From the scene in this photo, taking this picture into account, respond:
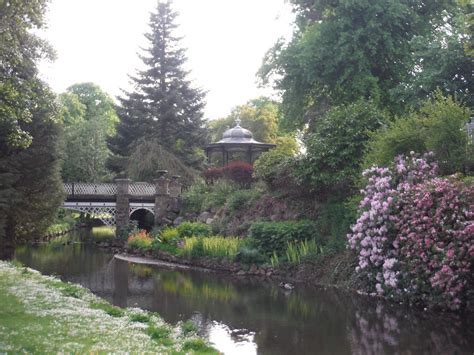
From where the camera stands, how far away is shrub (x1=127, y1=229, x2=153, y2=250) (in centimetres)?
2472

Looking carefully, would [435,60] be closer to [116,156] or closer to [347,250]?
[347,250]

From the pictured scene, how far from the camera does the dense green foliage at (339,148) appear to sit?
18203 millimetres

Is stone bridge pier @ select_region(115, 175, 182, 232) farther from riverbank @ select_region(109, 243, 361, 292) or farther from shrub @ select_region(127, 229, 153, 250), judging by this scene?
riverbank @ select_region(109, 243, 361, 292)

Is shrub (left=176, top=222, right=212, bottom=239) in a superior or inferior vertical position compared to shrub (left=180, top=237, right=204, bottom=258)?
superior

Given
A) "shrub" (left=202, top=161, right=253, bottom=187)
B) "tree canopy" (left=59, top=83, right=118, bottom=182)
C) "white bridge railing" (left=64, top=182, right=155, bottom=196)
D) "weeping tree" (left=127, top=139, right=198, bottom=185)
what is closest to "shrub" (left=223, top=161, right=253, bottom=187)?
"shrub" (left=202, top=161, right=253, bottom=187)

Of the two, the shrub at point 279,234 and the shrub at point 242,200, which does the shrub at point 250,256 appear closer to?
the shrub at point 279,234

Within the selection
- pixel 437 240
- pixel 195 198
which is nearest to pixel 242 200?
pixel 195 198

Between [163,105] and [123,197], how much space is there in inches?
456

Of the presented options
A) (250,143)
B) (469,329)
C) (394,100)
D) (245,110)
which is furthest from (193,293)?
(245,110)

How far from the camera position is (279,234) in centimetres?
1870

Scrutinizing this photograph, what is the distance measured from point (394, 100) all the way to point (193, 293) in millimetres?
13187

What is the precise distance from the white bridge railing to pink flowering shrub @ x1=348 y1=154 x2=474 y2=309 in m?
19.1

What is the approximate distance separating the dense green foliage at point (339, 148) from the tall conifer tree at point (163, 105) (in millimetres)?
21702

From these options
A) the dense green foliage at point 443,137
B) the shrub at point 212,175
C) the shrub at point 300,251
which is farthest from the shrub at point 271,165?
the dense green foliage at point 443,137
